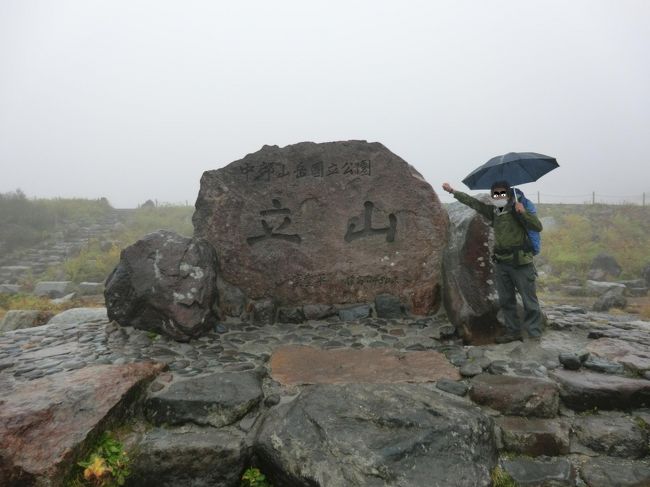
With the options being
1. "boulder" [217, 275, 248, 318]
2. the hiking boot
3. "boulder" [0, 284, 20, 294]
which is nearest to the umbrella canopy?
the hiking boot

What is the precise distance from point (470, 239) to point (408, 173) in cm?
147

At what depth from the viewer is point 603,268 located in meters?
15.6

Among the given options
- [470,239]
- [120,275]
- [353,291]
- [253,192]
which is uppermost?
[253,192]

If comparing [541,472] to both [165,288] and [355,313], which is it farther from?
[165,288]

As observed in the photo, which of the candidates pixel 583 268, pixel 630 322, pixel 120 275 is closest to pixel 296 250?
pixel 120 275

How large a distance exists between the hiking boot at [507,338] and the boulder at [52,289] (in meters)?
15.0

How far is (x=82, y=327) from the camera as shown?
6.16 metres

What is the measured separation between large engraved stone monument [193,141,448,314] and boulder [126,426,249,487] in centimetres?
306

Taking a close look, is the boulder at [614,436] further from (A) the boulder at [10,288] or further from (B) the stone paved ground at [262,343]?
(A) the boulder at [10,288]

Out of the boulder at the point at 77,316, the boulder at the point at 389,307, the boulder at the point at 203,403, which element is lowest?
the boulder at the point at 77,316

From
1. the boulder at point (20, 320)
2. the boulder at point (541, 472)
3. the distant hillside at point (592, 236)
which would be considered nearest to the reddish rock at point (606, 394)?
the boulder at point (541, 472)

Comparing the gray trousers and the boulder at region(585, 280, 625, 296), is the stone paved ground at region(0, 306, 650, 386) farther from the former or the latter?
the boulder at region(585, 280, 625, 296)

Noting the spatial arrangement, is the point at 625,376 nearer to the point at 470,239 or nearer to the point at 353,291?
the point at 470,239

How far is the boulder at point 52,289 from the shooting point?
14477 millimetres
